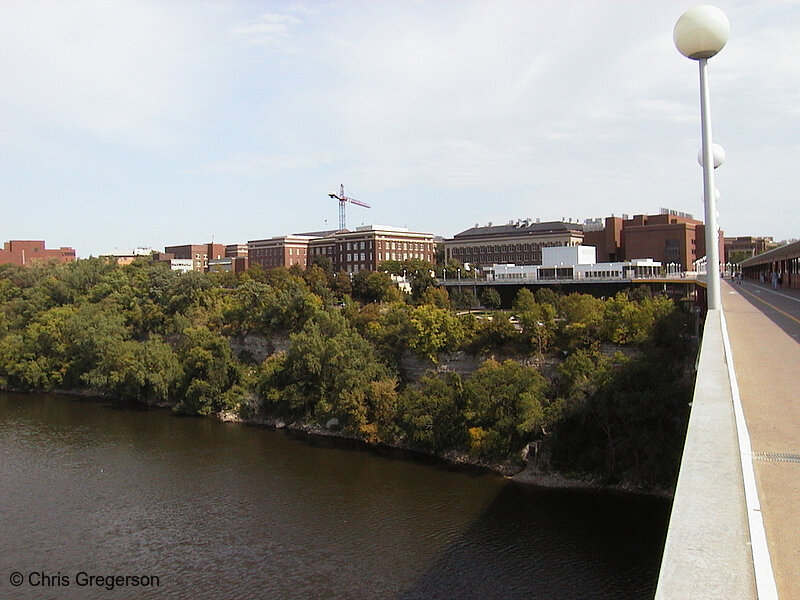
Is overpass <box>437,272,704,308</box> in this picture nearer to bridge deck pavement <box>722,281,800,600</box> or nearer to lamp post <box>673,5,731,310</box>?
bridge deck pavement <box>722,281,800,600</box>

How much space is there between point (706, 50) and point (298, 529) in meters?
16.3

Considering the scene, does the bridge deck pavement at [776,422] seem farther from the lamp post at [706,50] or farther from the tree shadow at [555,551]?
the tree shadow at [555,551]

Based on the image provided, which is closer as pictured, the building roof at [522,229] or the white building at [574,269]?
the white building at [574,269]

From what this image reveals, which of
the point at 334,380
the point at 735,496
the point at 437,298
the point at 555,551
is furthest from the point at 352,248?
the point at 735,496

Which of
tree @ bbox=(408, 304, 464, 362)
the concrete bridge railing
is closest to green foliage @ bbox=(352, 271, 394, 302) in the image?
tree @ bbox=(408, 304, 464, 362)

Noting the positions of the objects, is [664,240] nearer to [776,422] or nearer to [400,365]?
[400,365]

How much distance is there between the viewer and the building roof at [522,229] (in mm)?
73812

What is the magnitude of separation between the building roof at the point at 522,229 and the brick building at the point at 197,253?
4526cm

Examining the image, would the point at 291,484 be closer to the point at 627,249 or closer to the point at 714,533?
the point at 714,533

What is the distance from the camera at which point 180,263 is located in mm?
97500

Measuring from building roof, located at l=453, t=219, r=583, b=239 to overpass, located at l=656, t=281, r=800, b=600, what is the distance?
68534mm

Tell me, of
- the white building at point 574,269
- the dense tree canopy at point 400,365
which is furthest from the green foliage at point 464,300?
the white building at point 574,269

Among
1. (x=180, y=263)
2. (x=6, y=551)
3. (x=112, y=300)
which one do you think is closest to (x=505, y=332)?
(x=6, y=551)

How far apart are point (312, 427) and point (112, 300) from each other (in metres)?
27.6
